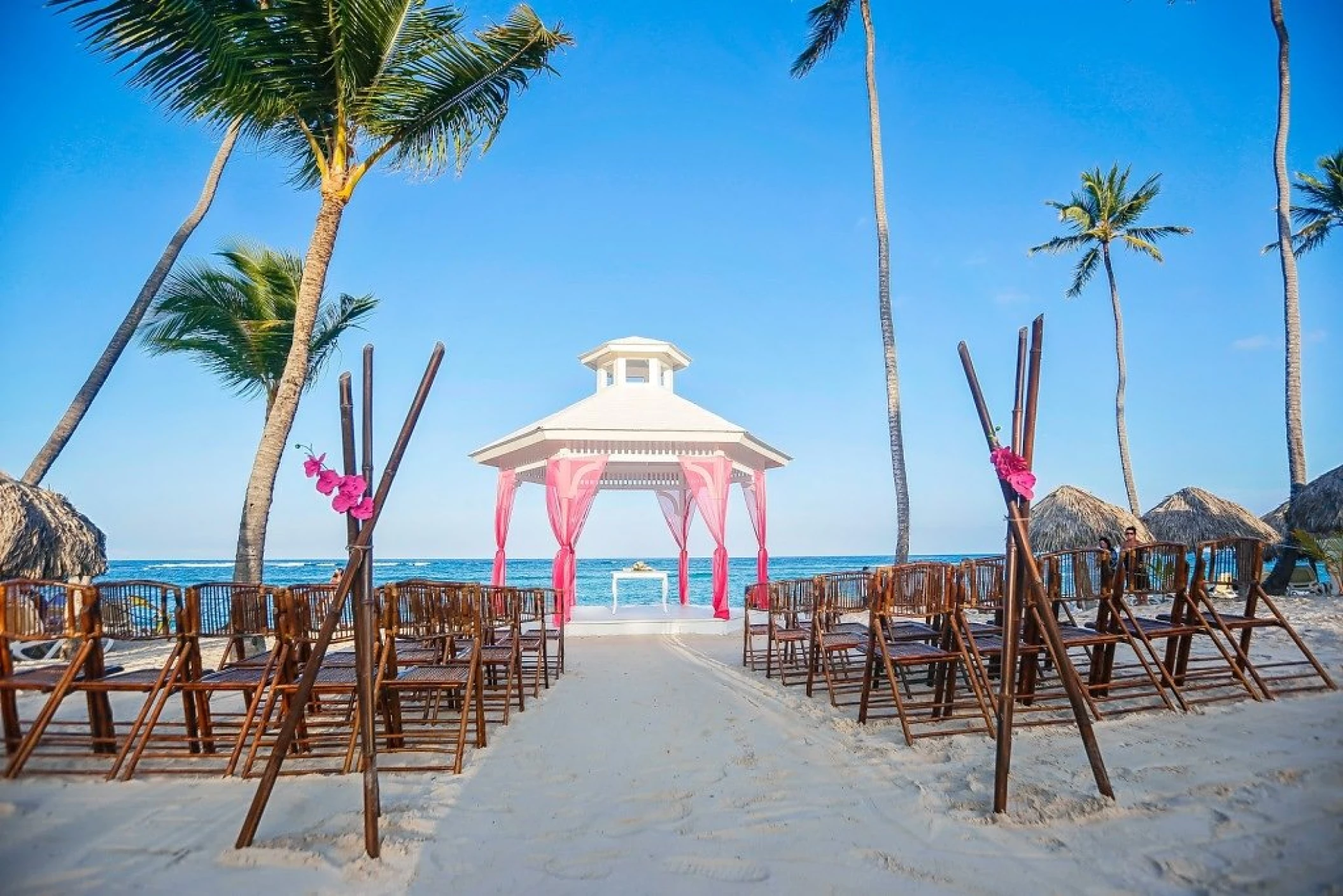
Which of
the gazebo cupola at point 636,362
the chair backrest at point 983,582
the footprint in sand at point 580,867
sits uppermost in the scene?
the gazebo cupola at point 636,362

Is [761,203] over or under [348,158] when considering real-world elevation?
over

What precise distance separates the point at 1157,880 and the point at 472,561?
63.0 metres

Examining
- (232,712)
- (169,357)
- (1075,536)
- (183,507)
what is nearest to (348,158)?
(232,712)

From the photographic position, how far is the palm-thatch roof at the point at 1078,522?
50.3 feet

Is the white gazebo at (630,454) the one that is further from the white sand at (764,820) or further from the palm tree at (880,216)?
the white sand at (764,820)

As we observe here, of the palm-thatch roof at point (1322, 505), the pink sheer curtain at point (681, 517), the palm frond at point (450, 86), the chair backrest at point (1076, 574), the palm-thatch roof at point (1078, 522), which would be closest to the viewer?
the chair backrest at point (1076, 574)

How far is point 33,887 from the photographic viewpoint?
7.52ft

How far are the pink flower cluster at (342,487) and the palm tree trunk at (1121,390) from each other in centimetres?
2031

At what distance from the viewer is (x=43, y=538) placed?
9.54 m

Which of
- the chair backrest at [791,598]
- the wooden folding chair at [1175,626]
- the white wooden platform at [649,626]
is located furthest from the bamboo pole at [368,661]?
the white wooden platform at [649,626]

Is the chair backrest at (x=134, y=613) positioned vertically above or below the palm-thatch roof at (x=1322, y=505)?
below

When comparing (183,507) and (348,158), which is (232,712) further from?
(183,507)

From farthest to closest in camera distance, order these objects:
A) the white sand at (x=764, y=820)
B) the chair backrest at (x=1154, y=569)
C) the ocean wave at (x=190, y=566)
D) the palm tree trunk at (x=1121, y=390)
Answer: the ocean wave at (x=190, y=566) < the palm tree trunk at (x=1121, y=390) < the chair backrest at (x=1154, y=569) < the white sand at (x=764, y=820)

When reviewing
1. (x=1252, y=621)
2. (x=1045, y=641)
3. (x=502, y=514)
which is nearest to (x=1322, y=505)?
(x=1252, y=621)
